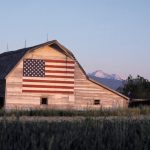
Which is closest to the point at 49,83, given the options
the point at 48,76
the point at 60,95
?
the point at 48,76

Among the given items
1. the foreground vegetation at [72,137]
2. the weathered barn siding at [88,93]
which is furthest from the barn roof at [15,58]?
the foreground vegetation at [72,137]

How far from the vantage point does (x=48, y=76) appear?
41875 millimetres

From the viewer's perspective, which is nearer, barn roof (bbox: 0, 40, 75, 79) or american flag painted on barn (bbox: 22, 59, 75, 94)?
american flag painted on barn (bbox: 22, 59, 75, 94)

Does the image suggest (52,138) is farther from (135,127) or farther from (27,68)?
(27,68)

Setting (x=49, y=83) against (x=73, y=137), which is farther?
(x=49, y=83)

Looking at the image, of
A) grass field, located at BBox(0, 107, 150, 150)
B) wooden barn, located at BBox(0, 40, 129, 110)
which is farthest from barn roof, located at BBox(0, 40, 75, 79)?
grass field, located at BBox(0, 107, 150, 150)

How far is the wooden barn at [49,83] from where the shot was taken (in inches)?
1609

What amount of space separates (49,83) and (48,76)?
557mm

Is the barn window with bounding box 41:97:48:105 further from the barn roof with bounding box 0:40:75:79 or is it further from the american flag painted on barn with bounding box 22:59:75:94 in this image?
the barn roof with bounding box 0:40:75:79

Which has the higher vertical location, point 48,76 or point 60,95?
point 48,76

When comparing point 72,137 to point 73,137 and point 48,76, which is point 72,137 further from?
point 48,76

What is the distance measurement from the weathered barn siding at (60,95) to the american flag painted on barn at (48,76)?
12.7 inches

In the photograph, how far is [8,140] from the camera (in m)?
8.45

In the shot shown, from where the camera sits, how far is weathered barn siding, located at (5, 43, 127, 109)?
4066 cm
